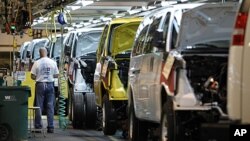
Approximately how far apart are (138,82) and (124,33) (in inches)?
142

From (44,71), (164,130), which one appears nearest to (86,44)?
(44,71)

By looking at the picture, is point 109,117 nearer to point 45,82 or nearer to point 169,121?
point 45,82

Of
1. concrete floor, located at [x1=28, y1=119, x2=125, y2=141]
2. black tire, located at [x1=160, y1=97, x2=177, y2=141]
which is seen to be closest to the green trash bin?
concrete floor, located at [x1=28, y1=119, x2=125, y2=141]

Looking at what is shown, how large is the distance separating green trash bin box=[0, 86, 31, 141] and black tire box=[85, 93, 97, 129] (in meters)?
3.75

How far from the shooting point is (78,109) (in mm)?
16188

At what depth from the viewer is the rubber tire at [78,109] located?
16219 millimetres

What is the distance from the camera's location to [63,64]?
17969 millimetres

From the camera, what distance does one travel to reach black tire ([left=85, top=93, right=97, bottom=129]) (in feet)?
53.5

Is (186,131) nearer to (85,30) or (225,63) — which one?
(225,63)

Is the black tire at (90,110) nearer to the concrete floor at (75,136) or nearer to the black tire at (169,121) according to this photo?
the concrete floor at (75,136)

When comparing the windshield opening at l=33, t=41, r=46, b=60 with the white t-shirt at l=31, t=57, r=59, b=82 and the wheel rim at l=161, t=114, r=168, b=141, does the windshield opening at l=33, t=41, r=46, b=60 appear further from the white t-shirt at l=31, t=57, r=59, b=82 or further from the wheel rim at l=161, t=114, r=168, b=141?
the wheel rim at l=161, t=114, r=168, b=141

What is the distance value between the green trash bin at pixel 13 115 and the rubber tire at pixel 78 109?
3579mm

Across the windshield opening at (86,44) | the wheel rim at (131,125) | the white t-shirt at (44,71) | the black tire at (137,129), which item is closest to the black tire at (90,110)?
the windshield opening at (86,44)

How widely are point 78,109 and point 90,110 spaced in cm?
31
